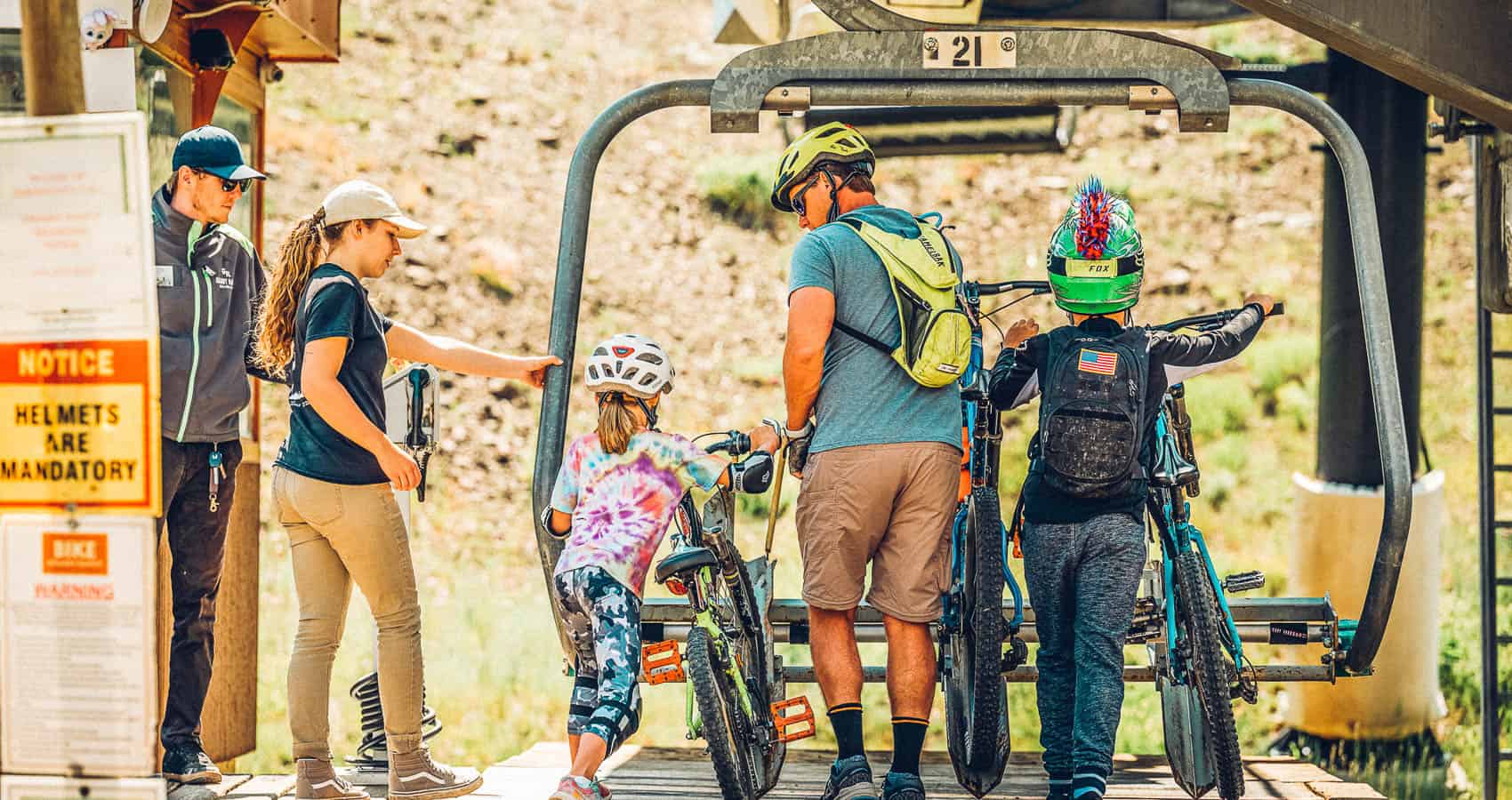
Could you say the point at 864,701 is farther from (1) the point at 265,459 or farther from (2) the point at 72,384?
(2) the point at 72,384

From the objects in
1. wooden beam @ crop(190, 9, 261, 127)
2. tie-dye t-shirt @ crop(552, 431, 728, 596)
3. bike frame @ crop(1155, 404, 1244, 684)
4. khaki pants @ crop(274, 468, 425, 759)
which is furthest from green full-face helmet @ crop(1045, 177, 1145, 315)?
wooden beam @ crop(190, 9, 261, 127)

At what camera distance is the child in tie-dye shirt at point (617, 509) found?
5496 mm

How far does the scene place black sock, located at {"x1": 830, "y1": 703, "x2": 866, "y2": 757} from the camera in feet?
18.5

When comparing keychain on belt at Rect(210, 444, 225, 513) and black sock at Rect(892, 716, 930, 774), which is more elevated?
keychain on belt at Rect(210, 444, 225, 513)

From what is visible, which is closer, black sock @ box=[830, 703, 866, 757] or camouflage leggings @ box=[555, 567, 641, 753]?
camouflage leggings @ box=[555, 567, 641, 753]

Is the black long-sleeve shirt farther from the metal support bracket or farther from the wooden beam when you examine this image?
the wooden beam

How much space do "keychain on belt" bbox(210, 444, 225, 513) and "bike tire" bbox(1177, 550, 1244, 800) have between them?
311 cm

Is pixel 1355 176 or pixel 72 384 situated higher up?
pixel 1355 176

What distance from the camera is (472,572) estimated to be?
13.9 m

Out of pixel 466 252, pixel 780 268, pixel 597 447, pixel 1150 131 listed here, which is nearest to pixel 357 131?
pixel 466 252

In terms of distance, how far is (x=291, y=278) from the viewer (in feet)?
18.4

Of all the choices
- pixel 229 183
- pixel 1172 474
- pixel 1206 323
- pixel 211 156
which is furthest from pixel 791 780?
pixel 211 156

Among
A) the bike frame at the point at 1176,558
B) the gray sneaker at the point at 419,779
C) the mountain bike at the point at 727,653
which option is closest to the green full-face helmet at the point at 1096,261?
the bike frame at the point at 1176,558

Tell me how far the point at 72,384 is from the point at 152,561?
0.43 metres
